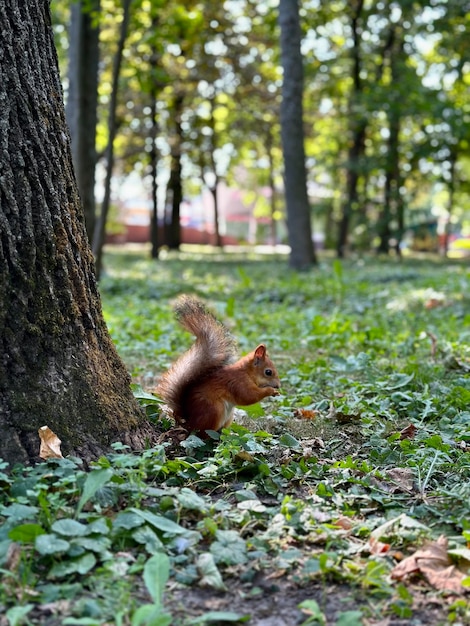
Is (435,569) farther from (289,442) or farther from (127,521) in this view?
(289,442)

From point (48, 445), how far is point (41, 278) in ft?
2.12

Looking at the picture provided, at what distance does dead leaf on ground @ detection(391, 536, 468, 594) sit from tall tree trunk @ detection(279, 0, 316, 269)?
11.4m

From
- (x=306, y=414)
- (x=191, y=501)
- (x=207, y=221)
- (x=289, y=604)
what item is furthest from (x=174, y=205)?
(x=207, y=221)

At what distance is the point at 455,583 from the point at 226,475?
1043mm

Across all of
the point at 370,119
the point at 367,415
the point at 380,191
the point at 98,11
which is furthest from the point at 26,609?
the point at 380,191

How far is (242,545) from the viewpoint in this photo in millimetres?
2369

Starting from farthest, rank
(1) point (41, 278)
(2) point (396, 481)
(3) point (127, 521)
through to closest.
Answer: (2) point (396, 481), (1) point (41, 278), (3) point (127, 521)

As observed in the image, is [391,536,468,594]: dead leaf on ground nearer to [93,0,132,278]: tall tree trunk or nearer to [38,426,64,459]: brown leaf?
[38,426,64,459]: brown leaf

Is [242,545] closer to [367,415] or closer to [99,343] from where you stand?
[99,343]

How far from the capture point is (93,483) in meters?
2.44

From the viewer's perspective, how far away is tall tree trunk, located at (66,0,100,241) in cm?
1107

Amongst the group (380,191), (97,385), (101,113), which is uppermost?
(101,113)

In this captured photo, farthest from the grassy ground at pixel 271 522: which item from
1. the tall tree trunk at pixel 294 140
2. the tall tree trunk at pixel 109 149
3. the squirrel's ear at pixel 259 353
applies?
the tall tree trunk at pixel 294 140

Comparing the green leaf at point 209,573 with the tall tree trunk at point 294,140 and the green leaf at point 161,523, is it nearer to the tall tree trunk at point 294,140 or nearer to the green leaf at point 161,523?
the green leaf at point 161,523
